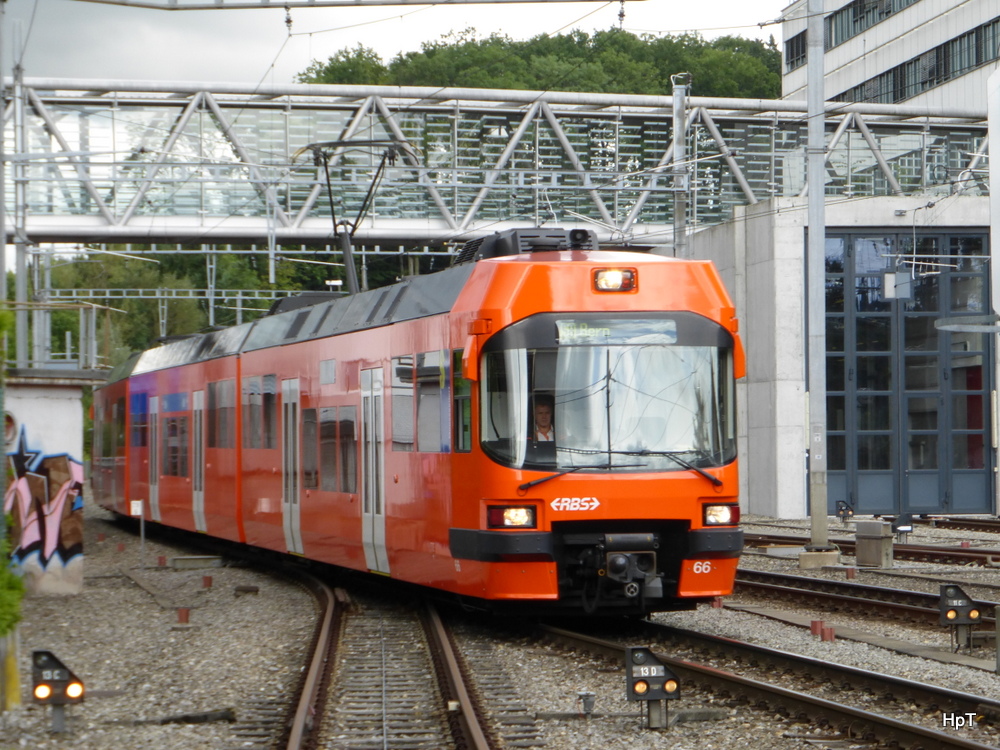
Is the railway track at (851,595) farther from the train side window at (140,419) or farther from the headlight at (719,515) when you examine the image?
the train side window at (140,419)

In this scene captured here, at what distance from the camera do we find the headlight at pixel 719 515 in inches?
464

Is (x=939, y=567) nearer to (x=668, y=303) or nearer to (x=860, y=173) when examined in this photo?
(x=668, y=303)

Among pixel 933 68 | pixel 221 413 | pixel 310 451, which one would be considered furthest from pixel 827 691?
pixel 933 68

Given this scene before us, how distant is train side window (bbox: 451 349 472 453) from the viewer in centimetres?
1181

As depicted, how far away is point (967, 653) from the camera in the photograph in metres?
11.6

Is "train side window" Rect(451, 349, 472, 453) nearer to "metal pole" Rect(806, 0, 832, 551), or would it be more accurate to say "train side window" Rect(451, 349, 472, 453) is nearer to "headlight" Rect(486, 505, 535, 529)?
"headlight" Rect(486, 505, 535, 529)

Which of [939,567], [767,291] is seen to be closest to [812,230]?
[939,567]

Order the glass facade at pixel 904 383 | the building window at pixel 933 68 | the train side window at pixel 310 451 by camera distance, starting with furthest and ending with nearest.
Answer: the building window at pixel 933 68 → the glass facade at pixel 904 383 → the train side window at pixel 310 451

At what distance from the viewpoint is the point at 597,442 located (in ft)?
37.9

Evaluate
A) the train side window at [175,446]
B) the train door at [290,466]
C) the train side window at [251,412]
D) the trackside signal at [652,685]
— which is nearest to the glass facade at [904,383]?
the train side window at [175,446]

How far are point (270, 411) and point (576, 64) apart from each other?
5188 cm

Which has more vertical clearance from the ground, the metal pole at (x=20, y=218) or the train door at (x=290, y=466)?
the metal pole at (x=20, y=218)

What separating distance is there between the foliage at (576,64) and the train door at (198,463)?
45.2m

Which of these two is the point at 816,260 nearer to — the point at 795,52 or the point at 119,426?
the point at 119,426
